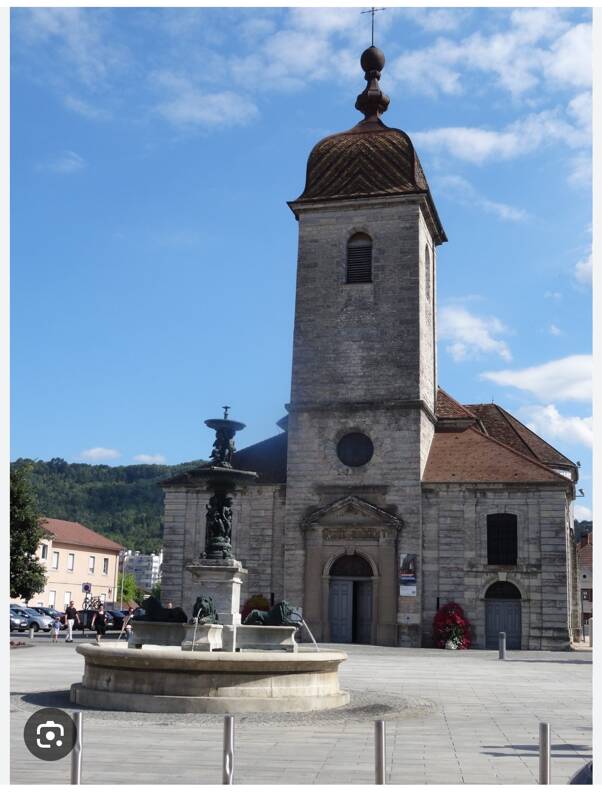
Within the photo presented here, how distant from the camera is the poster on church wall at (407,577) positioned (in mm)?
36094

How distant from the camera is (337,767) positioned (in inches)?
364

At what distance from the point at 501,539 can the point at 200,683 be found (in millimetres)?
24629

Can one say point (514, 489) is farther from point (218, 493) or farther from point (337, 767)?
point (337, 767)

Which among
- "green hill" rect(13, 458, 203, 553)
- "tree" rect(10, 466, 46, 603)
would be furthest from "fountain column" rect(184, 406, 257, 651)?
"green hill" rect(13, 458, 203, 553)

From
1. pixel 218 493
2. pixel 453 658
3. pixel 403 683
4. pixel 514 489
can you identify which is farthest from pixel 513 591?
pixel 218 493

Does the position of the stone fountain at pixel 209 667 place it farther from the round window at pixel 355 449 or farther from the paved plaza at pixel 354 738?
the round window at pixel 355 449

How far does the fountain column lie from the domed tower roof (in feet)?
79.3

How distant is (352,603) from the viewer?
37.0m

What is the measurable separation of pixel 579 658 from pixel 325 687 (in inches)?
759

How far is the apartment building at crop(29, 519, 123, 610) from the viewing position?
231 ft

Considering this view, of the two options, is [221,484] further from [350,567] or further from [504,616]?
[504,616]

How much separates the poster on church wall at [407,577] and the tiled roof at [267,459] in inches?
244

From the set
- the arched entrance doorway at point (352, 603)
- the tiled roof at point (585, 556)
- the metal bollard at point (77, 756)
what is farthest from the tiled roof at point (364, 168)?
the metal bollard at point (77, 756)

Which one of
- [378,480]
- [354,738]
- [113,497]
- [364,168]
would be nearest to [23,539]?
[378,480]
